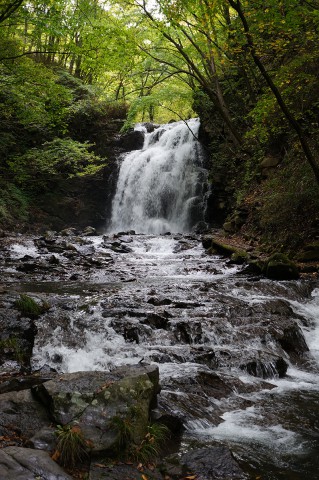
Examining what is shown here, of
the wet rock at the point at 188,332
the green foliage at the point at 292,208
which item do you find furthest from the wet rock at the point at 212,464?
the green foliage at the point at 292,208

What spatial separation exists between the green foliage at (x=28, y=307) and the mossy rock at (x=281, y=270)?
19.7 feet

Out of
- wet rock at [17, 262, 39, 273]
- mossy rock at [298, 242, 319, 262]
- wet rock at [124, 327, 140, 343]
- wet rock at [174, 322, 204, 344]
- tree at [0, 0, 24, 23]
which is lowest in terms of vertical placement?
wet rock at [17, 262, 39, 273]

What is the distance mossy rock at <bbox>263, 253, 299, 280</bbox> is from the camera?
10.0 m

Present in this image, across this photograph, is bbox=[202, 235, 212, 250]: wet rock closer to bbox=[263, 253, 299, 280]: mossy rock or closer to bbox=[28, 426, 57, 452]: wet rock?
bbox=[263, 253, 299, 280]: mossy rock

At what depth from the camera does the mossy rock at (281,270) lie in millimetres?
10016

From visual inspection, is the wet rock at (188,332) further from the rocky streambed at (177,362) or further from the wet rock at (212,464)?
the wet rock at (212,464)

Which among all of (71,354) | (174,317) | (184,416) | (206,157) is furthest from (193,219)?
(184,416)

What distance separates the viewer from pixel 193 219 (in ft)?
70.4

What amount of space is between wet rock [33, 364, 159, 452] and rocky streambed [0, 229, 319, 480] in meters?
0.01

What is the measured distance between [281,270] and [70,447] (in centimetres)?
791

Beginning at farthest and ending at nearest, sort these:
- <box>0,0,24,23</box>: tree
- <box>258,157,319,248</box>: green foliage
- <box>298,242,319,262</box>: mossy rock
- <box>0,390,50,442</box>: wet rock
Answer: <box>258,157,319,248</box>: green foliage
<box>298,242,319,262</box>: mossy rock
<box>0,0,24,23</box>: tree
<box>0,390,50,442</box>: wet rock

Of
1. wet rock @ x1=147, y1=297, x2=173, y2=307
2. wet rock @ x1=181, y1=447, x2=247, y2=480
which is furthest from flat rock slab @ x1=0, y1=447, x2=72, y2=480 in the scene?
wet rock @ x1=147, y1=297, x2=173, y2=307

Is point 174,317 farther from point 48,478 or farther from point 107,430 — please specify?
point 48,478

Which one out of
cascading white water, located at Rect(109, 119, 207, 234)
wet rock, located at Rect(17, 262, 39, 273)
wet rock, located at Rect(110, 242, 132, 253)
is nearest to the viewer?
wet rock, located at Rect(17, 262, 39, 273)
